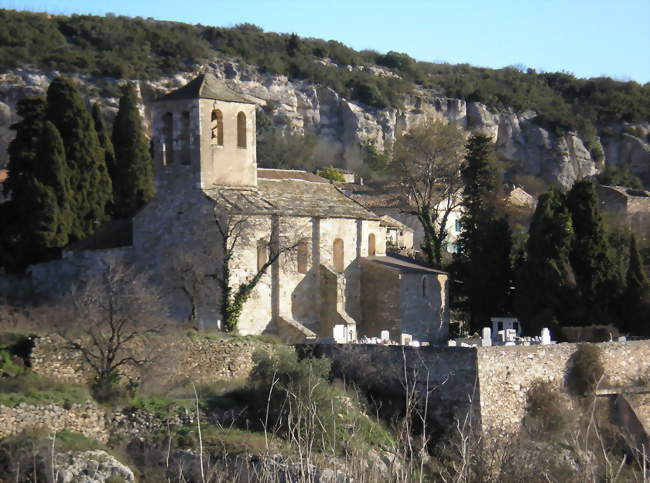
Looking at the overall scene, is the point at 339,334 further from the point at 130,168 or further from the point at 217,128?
the point at 130,168

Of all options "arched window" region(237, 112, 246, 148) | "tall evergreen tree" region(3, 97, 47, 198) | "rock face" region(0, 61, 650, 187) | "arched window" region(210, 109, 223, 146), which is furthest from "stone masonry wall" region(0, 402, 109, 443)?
"rock face" region(0, 61, 650, 187)

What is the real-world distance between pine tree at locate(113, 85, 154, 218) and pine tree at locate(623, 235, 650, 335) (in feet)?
56.8

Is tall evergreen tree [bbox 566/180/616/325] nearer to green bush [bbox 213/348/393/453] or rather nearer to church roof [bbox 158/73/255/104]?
green bush [bbox 213/348/393/453]

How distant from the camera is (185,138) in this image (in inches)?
1469

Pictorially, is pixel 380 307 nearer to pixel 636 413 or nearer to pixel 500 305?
pixel 500 305

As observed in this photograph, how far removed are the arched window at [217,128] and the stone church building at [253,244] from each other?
0.04m

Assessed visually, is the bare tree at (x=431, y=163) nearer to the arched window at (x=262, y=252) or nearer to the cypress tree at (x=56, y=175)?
the arched window at (x=262, y=252)

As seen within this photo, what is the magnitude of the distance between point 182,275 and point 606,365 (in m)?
12.6

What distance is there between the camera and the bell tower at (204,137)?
36.8m

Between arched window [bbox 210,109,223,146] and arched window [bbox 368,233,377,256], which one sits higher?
arched window [bbox 210,109,223,146]

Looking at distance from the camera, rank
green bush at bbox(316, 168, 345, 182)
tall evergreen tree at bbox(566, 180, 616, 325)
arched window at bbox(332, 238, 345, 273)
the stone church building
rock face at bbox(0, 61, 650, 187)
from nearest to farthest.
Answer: the stone church building, tall evergreen tree at bbox(566, 180, 616, 325), arched window at bbox(332, 238, 345, 273), green bush at bbox(316, 168, 345, 182), rock face at bbox(0, 61, 650, 187)

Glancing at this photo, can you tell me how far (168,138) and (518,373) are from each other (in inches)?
537

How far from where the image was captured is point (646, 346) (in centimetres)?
3516

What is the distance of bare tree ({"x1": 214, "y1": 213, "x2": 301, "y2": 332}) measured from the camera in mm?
35094
